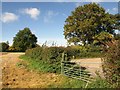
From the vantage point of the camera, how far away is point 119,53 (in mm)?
10133

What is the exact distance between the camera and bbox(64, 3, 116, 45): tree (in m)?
50.2

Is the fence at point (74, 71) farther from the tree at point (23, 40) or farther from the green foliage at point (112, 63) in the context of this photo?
the tree at point (23, 40)

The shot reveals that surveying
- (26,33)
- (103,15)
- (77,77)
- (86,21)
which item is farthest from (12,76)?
(26,33)

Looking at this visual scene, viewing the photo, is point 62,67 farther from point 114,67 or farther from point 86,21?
point 86,21

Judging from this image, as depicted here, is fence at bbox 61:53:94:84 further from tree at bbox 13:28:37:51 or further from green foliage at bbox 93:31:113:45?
tree at bbox 13:28:37:51

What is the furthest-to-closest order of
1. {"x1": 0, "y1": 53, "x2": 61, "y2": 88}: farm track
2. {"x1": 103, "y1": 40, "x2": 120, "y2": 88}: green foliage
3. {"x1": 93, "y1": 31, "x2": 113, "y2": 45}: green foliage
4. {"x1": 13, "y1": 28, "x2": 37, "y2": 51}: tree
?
{"x1": 13, "y1": 28, "x2": 37, "y2": 51}: tree < {"x1": 93, "y1": 31, "x2": 113, "y2": 45}: green foliage < {"x1": 0, "y1": 53, "x2": 61, "y2": 88}: farm track < {"x1": 103, "y1": 40, "x2": 120, "y2": 88}: green foliage

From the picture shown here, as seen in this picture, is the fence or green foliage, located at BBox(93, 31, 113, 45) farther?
green foliage, located at BBox(93, 31, 113, 45)

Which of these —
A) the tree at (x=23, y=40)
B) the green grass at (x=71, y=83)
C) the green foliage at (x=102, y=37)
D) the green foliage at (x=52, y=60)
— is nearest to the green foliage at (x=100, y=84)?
the green grass at (x=71, y=83)

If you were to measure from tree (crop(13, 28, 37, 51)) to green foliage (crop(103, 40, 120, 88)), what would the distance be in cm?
6840

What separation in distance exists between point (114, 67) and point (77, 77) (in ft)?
16.6

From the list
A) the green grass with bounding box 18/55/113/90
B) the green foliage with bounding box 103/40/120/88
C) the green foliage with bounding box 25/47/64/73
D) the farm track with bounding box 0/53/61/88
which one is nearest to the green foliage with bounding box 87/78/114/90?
the green grass with bounding box 18/55/113/90

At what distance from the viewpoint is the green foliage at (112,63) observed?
10.2 meters

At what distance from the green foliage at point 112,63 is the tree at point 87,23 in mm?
38795

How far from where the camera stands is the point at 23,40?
269 ft
